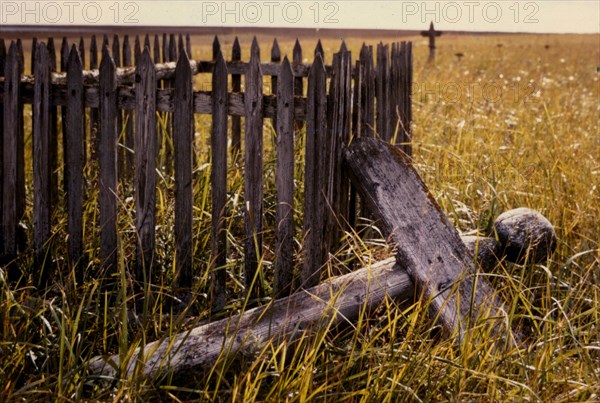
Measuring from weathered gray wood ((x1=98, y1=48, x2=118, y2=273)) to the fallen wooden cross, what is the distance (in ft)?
3.13

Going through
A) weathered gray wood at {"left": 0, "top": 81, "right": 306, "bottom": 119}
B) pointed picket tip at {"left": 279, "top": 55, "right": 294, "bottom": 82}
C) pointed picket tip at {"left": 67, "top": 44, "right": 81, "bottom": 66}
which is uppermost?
pointed picket tip at {"left": 67, "top": 44, "right": 81, "bottom": 66}

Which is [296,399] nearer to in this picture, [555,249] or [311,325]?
[311,325]

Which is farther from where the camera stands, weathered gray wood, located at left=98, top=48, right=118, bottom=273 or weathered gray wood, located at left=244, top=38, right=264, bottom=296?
weathered gray wood, located at left=98, top=48, right=118, bottom=273

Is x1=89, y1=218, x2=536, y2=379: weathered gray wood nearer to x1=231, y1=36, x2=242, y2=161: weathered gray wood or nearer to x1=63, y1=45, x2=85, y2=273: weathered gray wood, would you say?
x1=63, y1=45, x2=85, y2=273: weathered gray wood

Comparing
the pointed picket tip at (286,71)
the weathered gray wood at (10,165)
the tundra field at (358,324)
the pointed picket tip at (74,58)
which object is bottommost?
the tundra field at (358,324)

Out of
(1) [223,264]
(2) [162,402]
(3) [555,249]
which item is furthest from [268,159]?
→ (2) [162,402]

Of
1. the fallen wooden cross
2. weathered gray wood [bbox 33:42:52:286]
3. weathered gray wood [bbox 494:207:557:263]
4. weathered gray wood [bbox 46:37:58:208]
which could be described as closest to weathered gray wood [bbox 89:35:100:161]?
weathered gray wood [bbox 46:37:58:208]

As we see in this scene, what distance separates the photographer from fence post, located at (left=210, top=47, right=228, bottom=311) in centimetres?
374

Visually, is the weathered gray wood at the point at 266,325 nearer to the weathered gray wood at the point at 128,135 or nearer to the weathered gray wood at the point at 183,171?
the weathered gray wood at the point at 183,171

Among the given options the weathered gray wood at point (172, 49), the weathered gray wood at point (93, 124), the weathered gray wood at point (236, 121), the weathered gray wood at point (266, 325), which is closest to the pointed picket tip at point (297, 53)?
the weathered gray wood at point (236, 121)

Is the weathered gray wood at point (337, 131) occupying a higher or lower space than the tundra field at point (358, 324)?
higher

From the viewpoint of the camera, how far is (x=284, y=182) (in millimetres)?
3758

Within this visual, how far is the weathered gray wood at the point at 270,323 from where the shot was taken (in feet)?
9.70

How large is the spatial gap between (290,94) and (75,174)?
3.94 ft
